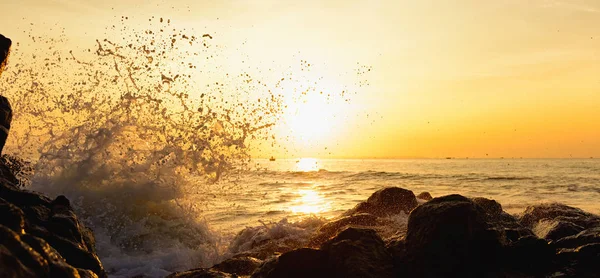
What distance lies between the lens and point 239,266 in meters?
6.80

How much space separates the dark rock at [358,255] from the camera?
5.16 metres

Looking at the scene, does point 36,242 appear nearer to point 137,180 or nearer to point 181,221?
point 181,221

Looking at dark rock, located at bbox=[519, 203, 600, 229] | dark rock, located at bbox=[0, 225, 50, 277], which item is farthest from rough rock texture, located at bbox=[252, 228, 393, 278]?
dark rock, located at bbox=[519, 203, 600, 229]

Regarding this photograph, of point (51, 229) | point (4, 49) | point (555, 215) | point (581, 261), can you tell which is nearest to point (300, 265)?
point (51, 229)

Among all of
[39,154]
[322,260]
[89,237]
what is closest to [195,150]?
[39,154]

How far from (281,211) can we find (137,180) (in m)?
5.93

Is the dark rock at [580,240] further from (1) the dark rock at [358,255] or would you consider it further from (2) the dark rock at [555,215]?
(2) the dark rock at [555,215]

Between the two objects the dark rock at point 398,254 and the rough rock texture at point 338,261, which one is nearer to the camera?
the rough rock texture at point 338,261

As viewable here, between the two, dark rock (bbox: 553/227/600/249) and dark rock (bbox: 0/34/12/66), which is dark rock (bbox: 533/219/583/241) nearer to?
dark rock (bbox: 553/227/600/249)

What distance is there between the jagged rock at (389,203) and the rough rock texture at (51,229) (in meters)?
7.20

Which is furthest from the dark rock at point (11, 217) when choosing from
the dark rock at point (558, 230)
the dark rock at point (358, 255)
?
the dark rock at point (558, 230)

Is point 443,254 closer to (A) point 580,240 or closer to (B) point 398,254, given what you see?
(B) point 398,254

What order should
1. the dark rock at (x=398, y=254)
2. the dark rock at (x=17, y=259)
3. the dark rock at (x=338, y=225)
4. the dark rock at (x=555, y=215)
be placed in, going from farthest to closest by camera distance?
1. the dark rock at (x=338, y=225)
2. the dark rock at (x=555, y=215)
3. the dark rock at (x=398, y=254)
4. the dark rock at (x=17, y=259)

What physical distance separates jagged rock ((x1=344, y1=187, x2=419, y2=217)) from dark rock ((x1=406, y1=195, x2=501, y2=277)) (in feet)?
18.5
